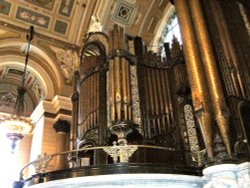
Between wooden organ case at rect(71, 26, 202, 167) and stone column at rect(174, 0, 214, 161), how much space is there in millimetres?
792

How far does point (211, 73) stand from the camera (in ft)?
18.1

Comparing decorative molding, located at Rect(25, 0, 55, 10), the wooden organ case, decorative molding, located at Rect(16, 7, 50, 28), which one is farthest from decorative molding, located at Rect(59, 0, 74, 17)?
the wooden organ case

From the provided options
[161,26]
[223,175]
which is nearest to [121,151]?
[223,175]

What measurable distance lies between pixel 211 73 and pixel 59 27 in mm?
6488

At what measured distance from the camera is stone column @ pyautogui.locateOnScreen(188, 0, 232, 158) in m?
5.01

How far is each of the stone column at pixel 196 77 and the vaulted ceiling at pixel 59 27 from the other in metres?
3.77

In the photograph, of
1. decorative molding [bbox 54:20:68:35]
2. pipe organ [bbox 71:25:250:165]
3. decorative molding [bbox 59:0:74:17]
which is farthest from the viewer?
decorative molding [bbox 54:20:68:35]

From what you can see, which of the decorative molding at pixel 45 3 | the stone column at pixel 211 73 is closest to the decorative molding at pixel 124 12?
the decorative molding at pixel 45 3

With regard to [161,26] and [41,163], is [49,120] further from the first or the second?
[41,163]

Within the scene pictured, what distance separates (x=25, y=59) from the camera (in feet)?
35.9

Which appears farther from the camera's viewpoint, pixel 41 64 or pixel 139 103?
pixel 41 64

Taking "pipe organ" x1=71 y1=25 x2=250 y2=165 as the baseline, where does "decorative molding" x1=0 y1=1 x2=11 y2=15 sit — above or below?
above

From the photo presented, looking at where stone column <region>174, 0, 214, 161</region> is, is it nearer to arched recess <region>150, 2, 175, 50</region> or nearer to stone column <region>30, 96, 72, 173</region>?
arched recess <region>150, 2, 175, 50</region>

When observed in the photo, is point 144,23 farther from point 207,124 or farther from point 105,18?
point 207,124
